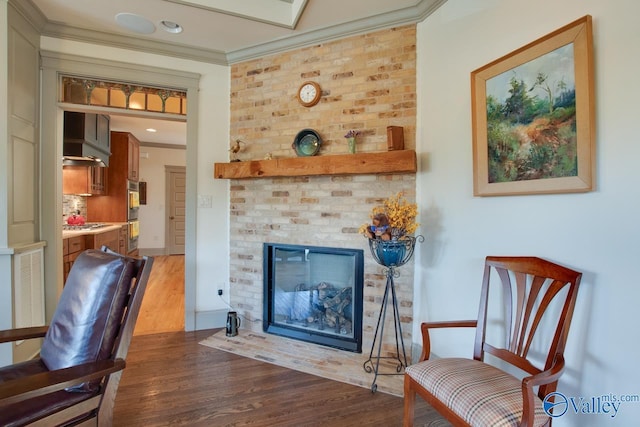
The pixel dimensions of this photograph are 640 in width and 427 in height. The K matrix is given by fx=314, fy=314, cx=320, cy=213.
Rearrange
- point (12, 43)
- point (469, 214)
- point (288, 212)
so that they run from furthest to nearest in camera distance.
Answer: point (288, 212), point (12, 43), point (469, 214)

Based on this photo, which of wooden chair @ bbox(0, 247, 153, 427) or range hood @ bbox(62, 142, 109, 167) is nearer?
wooden chair @ bbox(0, 247, 153, 427)

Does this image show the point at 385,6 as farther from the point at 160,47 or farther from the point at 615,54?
the point at 160,47

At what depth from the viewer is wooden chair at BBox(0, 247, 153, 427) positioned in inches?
45.2

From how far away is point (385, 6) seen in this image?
2340 millimetres

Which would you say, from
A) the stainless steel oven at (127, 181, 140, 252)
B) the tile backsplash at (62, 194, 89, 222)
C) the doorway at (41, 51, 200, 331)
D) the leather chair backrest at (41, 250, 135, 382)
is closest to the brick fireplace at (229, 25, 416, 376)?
the doorway at (41, 51, 200, 331)

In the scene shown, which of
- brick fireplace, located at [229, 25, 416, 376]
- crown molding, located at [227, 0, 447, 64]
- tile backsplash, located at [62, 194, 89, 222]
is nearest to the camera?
crown molding, located at [227, 0, 447, 64]

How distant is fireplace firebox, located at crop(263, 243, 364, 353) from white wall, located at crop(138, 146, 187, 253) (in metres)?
5.59

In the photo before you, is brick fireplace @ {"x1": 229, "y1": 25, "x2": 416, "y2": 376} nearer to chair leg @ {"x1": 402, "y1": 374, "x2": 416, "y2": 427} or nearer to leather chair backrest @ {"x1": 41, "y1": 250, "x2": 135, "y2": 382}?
chair leg @ {"x1": 402, "y1": 374, "x2": 416, "y2": 427}

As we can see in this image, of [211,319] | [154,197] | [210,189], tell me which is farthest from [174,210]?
[211,319]

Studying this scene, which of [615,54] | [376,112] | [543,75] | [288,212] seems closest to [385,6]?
[376,112]

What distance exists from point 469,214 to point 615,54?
3.30 ft

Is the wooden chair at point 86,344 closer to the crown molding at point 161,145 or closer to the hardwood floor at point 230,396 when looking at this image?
the hardwood floor at point 230,396

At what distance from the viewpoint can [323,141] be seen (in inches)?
106
